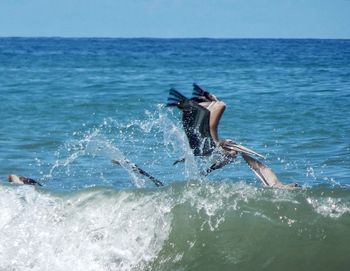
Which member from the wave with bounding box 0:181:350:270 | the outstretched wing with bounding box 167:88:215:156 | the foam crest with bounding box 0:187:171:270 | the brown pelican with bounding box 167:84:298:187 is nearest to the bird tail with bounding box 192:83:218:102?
the brown pelican with bounding box 167:84:298:187

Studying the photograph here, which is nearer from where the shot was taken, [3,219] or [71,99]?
[3,219]

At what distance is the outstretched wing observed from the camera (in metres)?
9.26

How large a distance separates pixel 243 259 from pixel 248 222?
564mm

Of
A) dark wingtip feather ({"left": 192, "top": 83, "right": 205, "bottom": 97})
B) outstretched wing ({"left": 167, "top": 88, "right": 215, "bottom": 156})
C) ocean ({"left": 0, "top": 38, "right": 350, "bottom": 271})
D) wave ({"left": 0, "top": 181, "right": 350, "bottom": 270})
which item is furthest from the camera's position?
dark wingtip feather ({"left": 192, "top": 83, "right": 205, "bottom": 97})

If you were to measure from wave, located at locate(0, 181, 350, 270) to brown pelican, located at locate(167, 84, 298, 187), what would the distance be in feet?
0.92

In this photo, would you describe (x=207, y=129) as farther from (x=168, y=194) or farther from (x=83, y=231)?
(x=83, y=231)

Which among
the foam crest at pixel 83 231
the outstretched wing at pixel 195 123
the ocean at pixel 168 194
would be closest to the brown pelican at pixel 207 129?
the outstretched wing at pixel 195 123

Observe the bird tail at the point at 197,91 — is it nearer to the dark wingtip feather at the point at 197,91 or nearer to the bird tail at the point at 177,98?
the dark wingtip feather at the point at 197,91

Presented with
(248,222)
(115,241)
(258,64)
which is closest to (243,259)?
(248,222)

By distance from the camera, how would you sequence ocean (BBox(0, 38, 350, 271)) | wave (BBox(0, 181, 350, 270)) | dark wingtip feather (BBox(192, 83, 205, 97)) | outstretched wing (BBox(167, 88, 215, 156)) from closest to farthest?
wave (BBox(0, 181, 350, 270)) < ocean (BBox(0, 38, 350, 271)) < outstretched wing (BBox(167, 88, 215, 156)) < dark wingtip feather (BBox(192, 83, 205, 97))

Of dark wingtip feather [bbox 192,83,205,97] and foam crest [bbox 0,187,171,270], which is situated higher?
dark wingtip feather [bbox 192,83,205,97]

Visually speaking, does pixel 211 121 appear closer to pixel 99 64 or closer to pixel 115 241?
pixel 115 241

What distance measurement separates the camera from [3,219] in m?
9.38

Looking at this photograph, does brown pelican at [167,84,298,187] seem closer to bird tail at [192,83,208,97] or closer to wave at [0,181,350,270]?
bird tail at [192,83,208,97]
